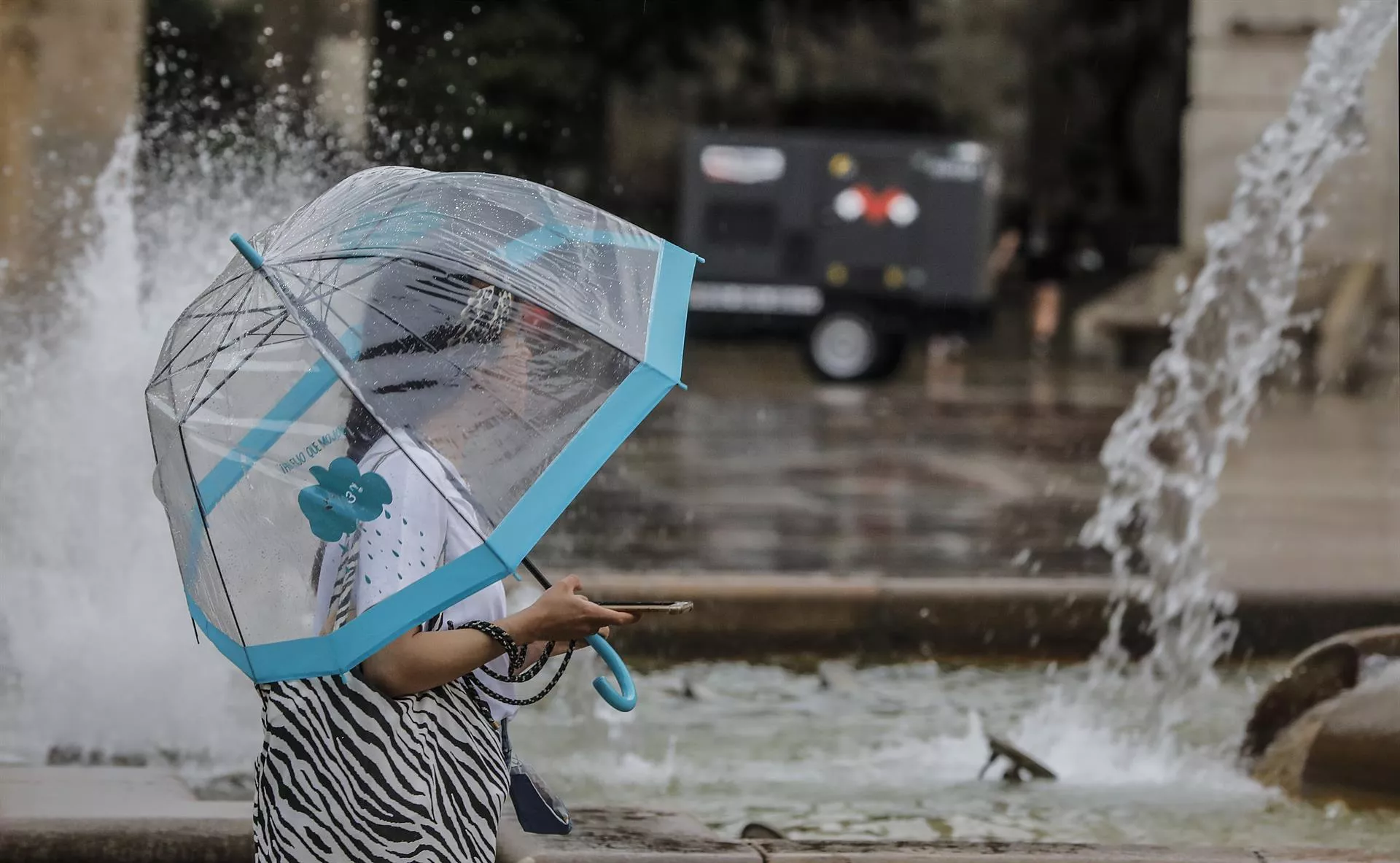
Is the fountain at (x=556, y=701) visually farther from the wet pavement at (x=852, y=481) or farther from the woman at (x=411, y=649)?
the woman at (x=411, y=649)

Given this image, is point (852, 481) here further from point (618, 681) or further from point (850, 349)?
point (618, 681)

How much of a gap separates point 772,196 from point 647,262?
1689 cm

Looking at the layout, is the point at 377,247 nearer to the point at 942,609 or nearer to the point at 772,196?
the point at 942,609

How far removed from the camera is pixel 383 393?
3053mm

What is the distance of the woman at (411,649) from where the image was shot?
300cm

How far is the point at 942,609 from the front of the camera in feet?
24.4

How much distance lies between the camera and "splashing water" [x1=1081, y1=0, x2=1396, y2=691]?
7.52 metres

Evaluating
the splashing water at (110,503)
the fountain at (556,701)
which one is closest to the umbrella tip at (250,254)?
the fountain at (556,701)

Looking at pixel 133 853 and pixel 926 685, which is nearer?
pixel 133 853

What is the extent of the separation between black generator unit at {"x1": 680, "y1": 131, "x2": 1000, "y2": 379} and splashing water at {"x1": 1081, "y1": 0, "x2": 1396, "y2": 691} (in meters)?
2.19

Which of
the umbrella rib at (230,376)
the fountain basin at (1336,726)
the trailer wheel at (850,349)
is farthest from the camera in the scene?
the trailer wheel at (850,349)

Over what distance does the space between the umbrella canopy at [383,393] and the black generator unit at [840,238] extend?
15931mm

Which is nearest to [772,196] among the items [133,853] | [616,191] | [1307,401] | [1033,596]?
[1307,401]

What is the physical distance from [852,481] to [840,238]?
26.8 ft
